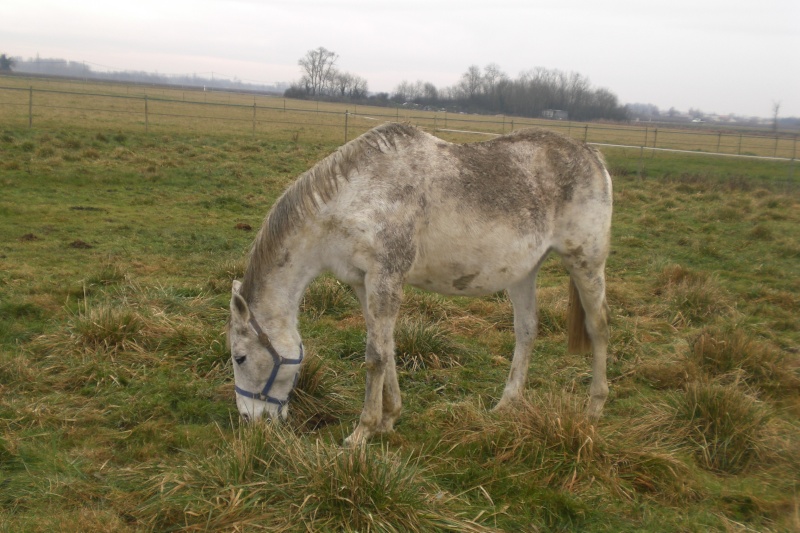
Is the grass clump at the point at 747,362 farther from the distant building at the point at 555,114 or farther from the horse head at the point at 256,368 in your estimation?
the distant building at the point at 555,114

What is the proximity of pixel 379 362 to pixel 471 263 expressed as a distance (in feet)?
3.06

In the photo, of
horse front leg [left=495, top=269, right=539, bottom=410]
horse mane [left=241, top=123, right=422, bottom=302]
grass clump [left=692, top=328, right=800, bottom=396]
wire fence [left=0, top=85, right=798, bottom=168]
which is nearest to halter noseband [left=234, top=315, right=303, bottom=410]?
horse mane [left=241, top=123, right=422, bottom=302]

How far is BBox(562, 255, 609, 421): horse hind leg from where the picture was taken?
4805 mm

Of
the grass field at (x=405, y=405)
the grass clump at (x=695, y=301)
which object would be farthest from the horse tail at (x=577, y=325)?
the grass clump at (x=695, y=301)

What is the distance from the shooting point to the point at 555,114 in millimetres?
47469

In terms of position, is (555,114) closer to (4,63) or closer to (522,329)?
(522,329)

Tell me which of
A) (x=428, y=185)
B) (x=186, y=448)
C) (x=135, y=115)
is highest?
(x=135, y=115)

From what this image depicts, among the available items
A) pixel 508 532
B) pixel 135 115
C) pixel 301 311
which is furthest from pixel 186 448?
pixel 135 115

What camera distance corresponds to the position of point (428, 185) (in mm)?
4270

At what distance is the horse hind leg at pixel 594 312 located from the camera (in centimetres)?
480

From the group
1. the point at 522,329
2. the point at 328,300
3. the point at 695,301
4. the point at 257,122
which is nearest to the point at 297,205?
the point at 522,329

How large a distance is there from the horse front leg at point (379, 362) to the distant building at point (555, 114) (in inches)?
1766

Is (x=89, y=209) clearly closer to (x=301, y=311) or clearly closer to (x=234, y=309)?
(x=301, y=311)

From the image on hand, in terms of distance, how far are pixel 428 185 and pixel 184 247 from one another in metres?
6.21
